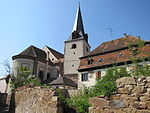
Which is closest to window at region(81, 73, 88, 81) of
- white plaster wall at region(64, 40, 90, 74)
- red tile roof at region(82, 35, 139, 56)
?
red tile roof at region(82, 35, 139, 56)

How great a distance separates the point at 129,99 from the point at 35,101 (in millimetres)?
5948

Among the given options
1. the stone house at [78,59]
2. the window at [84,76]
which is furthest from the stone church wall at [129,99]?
the window at [84,76]

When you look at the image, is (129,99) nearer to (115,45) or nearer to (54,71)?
(115,45)

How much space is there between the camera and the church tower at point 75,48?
3356 cm

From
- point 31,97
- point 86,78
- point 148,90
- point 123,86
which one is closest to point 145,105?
point 148,90

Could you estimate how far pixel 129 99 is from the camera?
4.42 m

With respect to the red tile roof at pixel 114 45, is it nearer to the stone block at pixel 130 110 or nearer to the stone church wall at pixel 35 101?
the stone church wall at pixel 35 101

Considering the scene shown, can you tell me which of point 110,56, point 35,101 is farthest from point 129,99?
point 110,56

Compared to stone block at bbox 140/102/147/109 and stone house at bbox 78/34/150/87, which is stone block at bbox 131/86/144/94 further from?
stone house at bbox 78/34/150/87

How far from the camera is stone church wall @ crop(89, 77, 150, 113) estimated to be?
421 centimetres

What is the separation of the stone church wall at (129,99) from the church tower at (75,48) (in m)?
27.4

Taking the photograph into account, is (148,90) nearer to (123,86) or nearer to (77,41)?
(123,86)

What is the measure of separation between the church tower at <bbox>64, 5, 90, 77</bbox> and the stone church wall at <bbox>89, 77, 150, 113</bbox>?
89.8ft

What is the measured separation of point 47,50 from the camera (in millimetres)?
41625
